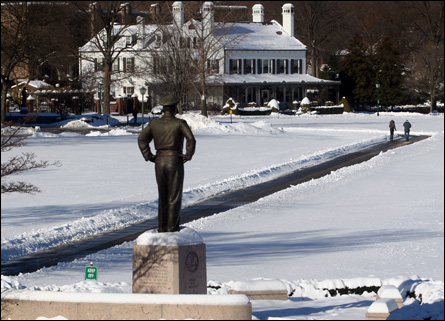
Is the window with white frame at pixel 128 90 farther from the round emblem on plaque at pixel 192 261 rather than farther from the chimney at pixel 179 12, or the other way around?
the round emblem on plaque at pixel 192 261

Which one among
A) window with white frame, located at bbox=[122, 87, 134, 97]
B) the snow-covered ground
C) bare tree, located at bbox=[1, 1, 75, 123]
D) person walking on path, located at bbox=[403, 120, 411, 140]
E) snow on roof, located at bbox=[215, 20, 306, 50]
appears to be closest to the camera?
the snow-covered ground

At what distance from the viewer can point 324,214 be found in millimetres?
23766

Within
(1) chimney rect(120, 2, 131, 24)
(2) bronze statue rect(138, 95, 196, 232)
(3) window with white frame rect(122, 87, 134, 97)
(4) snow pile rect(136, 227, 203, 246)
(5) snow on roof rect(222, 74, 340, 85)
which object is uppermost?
(1) chimney rect(120, 2, 131, 24)

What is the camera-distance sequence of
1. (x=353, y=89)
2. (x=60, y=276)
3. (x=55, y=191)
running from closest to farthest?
1. (x=60, y=276)
2. (x=55, y=191)
3. (x=353, y=89)

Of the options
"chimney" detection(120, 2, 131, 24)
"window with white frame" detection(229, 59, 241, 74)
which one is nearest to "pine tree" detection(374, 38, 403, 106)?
"window with white frame" detection(229, 59, 241, 74)

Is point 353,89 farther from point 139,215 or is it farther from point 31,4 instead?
point 139,215

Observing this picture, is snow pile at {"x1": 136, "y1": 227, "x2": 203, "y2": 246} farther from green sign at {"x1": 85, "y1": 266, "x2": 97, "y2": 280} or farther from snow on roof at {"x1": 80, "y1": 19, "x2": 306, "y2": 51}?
snow on roof at {"x1": 80, "y1": 19, "x2": 306, "y2": 51}

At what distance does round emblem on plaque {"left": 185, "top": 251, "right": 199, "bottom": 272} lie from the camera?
12.0m

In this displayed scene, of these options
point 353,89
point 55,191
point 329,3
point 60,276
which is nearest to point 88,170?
point 55,191

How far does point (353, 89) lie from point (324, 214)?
71.3m

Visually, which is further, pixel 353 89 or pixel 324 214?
pixel 353 89

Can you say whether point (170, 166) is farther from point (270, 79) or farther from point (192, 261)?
point (270, 79)

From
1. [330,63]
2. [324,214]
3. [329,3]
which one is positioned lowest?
[324,214]

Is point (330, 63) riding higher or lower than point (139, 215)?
higher
